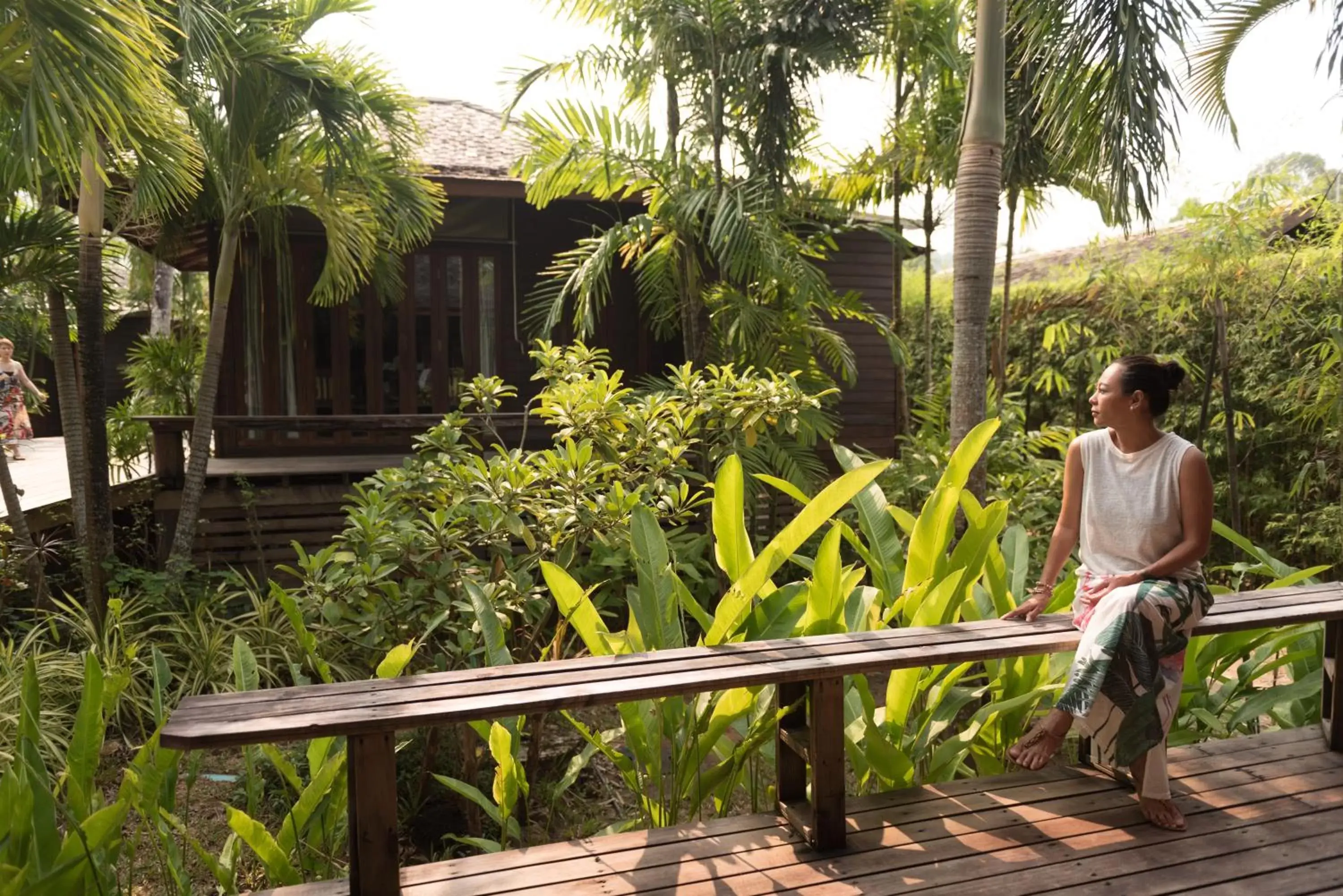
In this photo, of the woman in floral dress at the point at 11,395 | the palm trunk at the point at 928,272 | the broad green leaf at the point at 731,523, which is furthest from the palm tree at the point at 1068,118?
the woman in floral dress at the point at 11,395

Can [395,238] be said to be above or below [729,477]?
above

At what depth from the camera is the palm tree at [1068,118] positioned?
14.9 feet

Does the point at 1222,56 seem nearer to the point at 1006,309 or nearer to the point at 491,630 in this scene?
the point at 1006,309

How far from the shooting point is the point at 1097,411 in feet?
9.37

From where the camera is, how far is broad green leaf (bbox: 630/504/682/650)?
10.3 ft

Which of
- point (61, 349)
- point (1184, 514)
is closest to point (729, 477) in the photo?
point (1184, 514)

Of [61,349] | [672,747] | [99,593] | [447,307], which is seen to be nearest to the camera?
[672,747]

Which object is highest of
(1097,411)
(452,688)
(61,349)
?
(61,349)

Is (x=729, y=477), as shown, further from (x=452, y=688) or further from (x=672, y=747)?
(x=452, y=688)

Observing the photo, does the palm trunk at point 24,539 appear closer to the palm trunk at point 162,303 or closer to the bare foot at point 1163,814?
the bare foot at point 1163,814

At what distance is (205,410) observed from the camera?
21.6ft

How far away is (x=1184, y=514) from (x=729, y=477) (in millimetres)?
1371

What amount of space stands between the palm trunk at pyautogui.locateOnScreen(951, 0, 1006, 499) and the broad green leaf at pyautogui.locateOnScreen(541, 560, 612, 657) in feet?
8.21

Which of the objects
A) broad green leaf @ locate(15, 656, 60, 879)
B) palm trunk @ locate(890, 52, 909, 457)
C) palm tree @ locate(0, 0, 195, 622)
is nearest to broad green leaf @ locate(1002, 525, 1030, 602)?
broad green leaf @ locate(15, 656, 60, 879)
